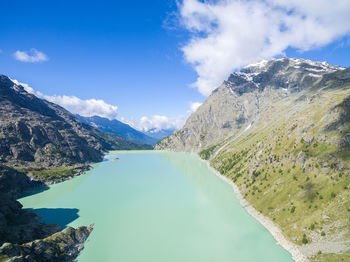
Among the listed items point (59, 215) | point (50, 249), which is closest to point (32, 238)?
point (50, 249)

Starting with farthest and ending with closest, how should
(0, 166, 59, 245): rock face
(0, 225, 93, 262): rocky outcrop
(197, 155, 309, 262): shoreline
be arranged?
(0, 166, 59, 245): rock face → (197, 155, 309, 262): shoreline → (0, 225, 93, 262): rocky outcrop

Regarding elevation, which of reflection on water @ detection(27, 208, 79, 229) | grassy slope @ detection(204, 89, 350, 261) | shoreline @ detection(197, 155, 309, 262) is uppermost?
grassy slope @ detection(204, 89, 350, 261)

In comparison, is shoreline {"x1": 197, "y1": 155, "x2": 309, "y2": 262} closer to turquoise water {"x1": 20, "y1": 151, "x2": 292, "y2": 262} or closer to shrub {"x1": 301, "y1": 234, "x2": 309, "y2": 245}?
turquoise water {"x1": 20, "y1": 151, "x2": 292, "y2": 262}

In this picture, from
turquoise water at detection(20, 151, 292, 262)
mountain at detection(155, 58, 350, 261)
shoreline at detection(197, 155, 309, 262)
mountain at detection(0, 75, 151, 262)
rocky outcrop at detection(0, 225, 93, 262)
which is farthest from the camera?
turquoise water at detection(20, 151, 292, 262)

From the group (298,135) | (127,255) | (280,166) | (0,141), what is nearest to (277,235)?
(280,166)

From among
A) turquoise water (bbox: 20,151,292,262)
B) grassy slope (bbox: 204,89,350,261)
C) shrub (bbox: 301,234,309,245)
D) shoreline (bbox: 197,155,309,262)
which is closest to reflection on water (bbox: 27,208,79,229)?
turquoise water (bbox: 20,151,292,262)

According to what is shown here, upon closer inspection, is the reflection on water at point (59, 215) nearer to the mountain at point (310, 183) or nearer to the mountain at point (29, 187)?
the mountain at point (29, 187)

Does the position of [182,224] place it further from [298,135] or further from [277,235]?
[298,135]

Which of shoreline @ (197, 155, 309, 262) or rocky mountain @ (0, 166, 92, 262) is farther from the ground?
shoreline @ (197, 155, 309, 262)
